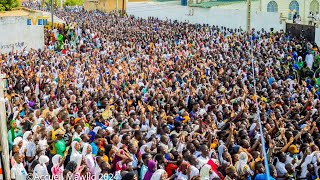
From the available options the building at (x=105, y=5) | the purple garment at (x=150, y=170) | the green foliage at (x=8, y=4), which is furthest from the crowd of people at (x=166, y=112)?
the building at (x=105, y=5)

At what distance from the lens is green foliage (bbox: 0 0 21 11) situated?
21.2 meters

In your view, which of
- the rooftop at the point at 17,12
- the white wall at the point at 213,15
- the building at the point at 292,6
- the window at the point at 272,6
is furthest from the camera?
the window at the point at 272,6

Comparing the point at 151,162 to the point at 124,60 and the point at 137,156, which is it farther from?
the point at 124,60

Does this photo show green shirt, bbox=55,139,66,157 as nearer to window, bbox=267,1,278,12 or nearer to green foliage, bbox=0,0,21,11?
green foliage, bbox=0,0,21,11

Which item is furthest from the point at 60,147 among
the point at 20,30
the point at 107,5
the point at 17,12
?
the point at 107,5

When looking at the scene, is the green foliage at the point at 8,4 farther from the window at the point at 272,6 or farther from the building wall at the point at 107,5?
the building wall at the point at 107,5

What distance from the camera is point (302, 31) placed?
2105 cm

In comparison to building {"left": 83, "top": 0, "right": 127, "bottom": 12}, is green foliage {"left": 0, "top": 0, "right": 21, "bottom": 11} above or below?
below

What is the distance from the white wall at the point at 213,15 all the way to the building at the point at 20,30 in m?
10.3

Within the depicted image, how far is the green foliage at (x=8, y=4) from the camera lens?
21250mm

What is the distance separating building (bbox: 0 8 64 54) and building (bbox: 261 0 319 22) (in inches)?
624

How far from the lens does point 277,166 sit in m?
6.71

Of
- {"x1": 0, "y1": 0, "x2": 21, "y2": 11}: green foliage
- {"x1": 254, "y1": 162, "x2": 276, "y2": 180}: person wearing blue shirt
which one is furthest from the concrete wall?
{"x1": 254, "y1": 162, "x2": 276, "y2": 180}: person wearing blue shirt

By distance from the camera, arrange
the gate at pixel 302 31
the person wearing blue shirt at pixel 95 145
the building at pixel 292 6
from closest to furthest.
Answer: the person wearing blue shirt at pixel 95 145, the gate at pixel 302 31, the building at pixel 292 6
